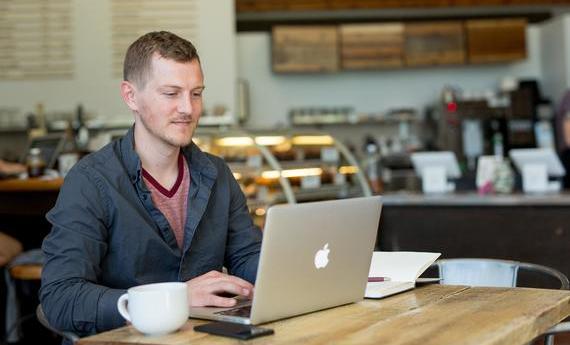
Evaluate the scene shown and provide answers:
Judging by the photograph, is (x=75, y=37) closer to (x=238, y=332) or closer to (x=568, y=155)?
(x=568, y=155)

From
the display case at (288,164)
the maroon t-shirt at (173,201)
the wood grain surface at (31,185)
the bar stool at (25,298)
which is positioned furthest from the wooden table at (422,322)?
the display case at (288,164)

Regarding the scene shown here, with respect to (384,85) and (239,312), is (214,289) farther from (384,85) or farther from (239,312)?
(384,85)

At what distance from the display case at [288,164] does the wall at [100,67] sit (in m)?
2.25

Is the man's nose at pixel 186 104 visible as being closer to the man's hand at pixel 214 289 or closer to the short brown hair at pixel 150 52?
the short brown hair at pixel 150 52

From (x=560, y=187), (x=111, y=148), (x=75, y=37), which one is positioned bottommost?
(x=560, y=187)

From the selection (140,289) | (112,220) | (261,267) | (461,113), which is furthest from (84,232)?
(461,113)

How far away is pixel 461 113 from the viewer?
870 centimetres

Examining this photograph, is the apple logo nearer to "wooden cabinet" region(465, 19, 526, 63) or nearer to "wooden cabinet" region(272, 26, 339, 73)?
"wooden cabinet" region(272, 26, 339, 73)

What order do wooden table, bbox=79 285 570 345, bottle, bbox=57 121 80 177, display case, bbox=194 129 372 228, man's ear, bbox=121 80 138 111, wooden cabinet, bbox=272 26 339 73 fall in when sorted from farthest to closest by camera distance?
1. wooden cabinet, bbox=272 26 339 73
2. display case, bbox=194 129 372 228
3. bottle, bbox=57 121 80 177
4. man's ear, bbox=121 80 138 111
5. wooden table, bbox=79 285 570 345

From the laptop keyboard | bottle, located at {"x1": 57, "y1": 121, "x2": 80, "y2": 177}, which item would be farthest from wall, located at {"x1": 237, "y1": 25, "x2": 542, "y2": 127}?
the laptop keyboard

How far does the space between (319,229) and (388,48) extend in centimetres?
754

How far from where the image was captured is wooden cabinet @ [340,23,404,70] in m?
8.95

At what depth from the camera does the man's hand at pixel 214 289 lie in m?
1.75

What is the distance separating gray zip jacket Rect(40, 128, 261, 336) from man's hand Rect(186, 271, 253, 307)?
16cm
